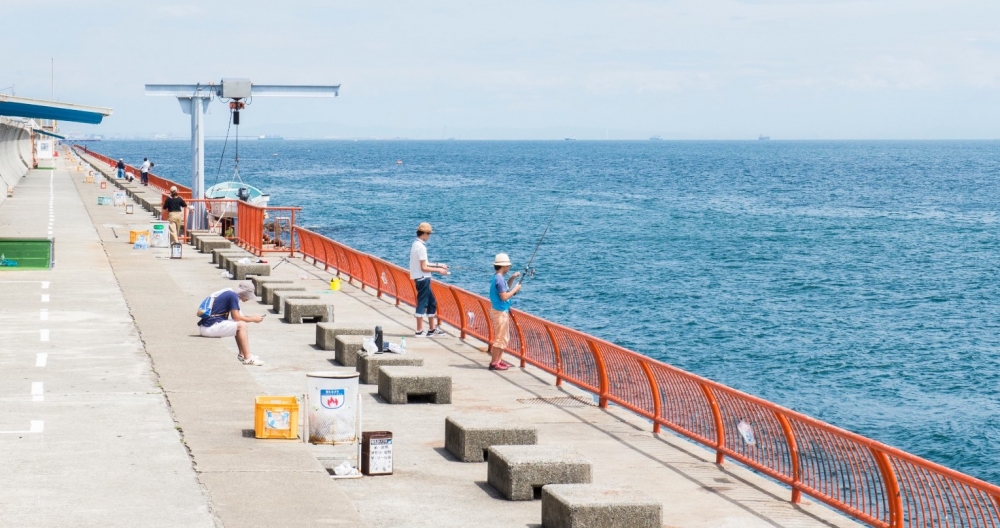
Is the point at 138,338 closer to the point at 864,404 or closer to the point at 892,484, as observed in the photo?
the point at 892,484

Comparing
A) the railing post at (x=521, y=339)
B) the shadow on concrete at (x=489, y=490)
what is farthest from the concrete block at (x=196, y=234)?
the shadow on concrete at (x=489, y=490)

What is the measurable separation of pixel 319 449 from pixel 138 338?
8805 mm

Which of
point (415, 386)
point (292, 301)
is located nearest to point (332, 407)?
point (415, 386)

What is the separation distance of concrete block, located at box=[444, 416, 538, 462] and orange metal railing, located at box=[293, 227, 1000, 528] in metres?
2.25

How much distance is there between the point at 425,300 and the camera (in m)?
23.4

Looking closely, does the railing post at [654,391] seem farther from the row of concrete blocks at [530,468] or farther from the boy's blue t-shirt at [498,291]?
the boy's blue t-shirt at [498,291]

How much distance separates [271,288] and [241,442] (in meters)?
14.1

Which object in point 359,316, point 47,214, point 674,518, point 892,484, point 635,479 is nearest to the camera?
point 892,484

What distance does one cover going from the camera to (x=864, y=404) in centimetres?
3139

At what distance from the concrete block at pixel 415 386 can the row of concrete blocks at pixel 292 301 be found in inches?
298

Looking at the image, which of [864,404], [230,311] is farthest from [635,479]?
[864,404]

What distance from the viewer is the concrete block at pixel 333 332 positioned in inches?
868

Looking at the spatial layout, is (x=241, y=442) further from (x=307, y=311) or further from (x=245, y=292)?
(x=307, y=311)

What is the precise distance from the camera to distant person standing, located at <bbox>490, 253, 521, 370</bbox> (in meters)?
19.4
